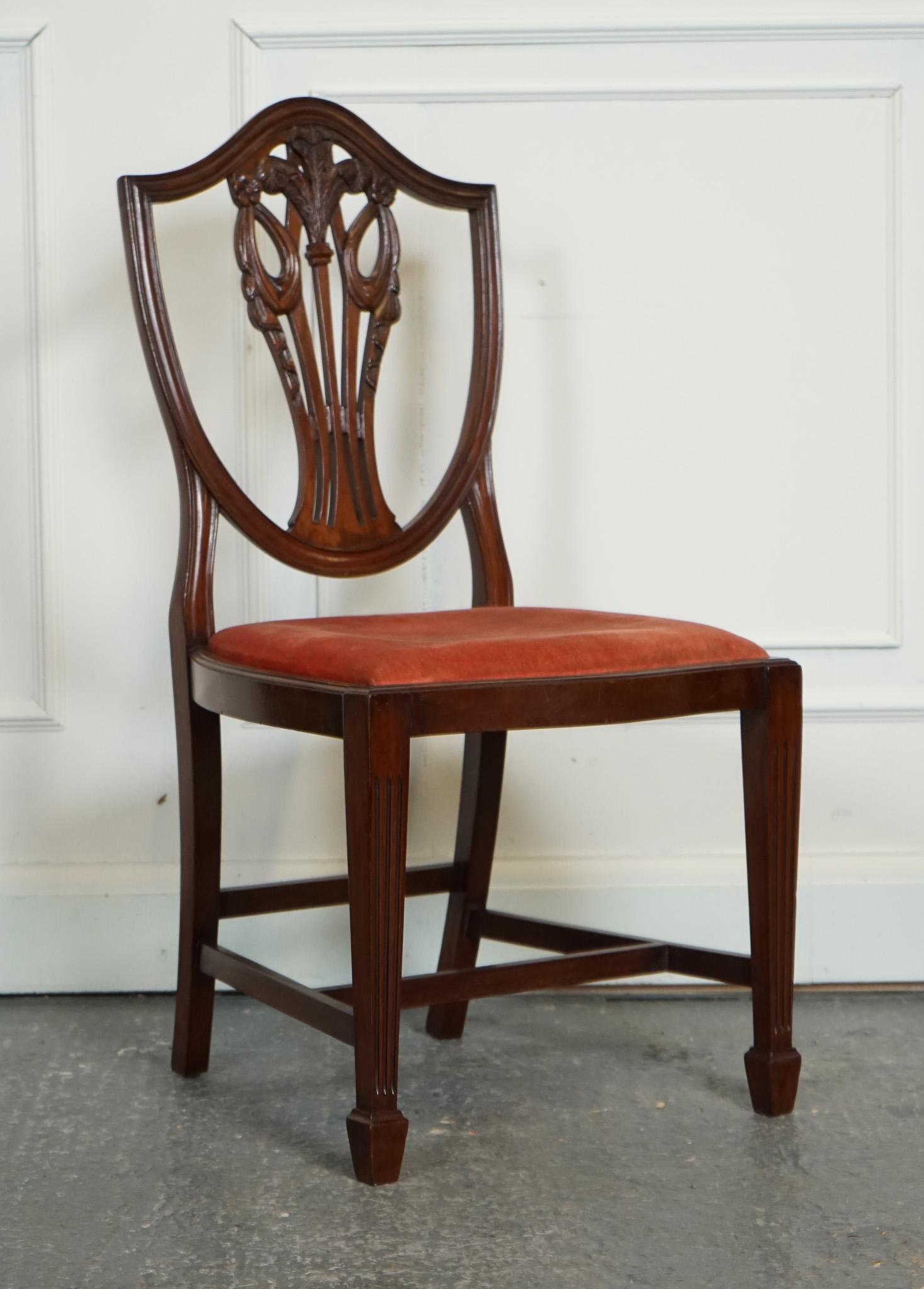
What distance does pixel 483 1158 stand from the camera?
1250 mm

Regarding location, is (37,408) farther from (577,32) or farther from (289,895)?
(577,32)

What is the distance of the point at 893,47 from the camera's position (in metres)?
1.80

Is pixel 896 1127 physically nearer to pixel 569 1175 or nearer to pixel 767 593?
pixel 569 1175

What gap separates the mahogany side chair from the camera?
1.17m

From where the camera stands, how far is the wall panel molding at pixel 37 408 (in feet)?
5.79

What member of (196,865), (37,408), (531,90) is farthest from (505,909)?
(531,90)

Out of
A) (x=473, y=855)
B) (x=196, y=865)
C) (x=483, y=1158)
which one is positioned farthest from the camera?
(x=473, y=855)

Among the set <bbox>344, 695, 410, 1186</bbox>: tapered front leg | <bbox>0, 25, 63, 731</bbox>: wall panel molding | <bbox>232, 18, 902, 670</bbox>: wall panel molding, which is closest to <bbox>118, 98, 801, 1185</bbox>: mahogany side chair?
<bbox>344, 695, 410, 1186</bbox>: tapered front leg

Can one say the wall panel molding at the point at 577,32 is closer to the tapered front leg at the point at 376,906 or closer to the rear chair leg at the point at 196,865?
the rear chair leg at the point at 196,865

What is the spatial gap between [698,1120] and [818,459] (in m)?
0.93

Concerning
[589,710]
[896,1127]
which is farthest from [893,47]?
[896,1127]

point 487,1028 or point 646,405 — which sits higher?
point 646,405

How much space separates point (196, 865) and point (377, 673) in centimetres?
43

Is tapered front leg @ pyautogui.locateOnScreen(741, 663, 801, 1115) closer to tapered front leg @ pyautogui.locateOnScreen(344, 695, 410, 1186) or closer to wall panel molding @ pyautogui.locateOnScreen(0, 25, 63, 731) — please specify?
tapered front leg @ pyautogui.locateOnScreen(344, 695, 410, 1186)
